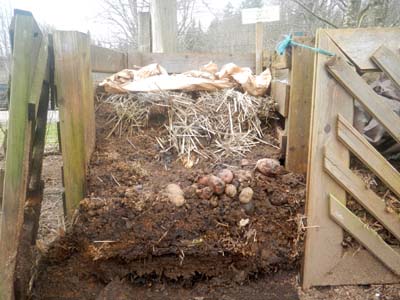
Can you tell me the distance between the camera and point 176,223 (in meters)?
1.58

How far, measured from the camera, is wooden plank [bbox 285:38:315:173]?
1.68m

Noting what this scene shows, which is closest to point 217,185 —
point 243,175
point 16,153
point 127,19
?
point 243,175

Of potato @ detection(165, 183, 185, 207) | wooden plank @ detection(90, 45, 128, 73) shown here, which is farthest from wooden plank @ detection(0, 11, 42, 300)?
potato @ detection(165, 183, 185, 207)

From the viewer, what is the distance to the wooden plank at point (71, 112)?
156 centimetres

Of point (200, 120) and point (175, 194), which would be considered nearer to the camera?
point (175, 194)

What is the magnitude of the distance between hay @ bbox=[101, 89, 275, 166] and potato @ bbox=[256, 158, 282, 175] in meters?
0.20

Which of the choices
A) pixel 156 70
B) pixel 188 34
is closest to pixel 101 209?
pixel 156 70

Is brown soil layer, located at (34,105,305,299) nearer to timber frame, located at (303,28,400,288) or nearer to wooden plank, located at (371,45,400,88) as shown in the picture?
timber frame, located at (303,28,400,288)

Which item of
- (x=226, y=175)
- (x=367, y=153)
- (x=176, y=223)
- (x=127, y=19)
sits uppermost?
(x=127, y=19)

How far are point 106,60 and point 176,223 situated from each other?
1438 mm

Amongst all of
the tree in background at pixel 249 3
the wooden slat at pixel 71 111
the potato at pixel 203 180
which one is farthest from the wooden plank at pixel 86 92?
the tree in background at pixel 249 3

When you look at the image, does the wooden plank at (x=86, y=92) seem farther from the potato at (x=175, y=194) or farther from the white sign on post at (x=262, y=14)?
the white sign on post at (x=262, y=14)

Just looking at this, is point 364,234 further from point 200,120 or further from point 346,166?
point 200,120

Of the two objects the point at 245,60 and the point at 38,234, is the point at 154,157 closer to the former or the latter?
the point at 38,234
